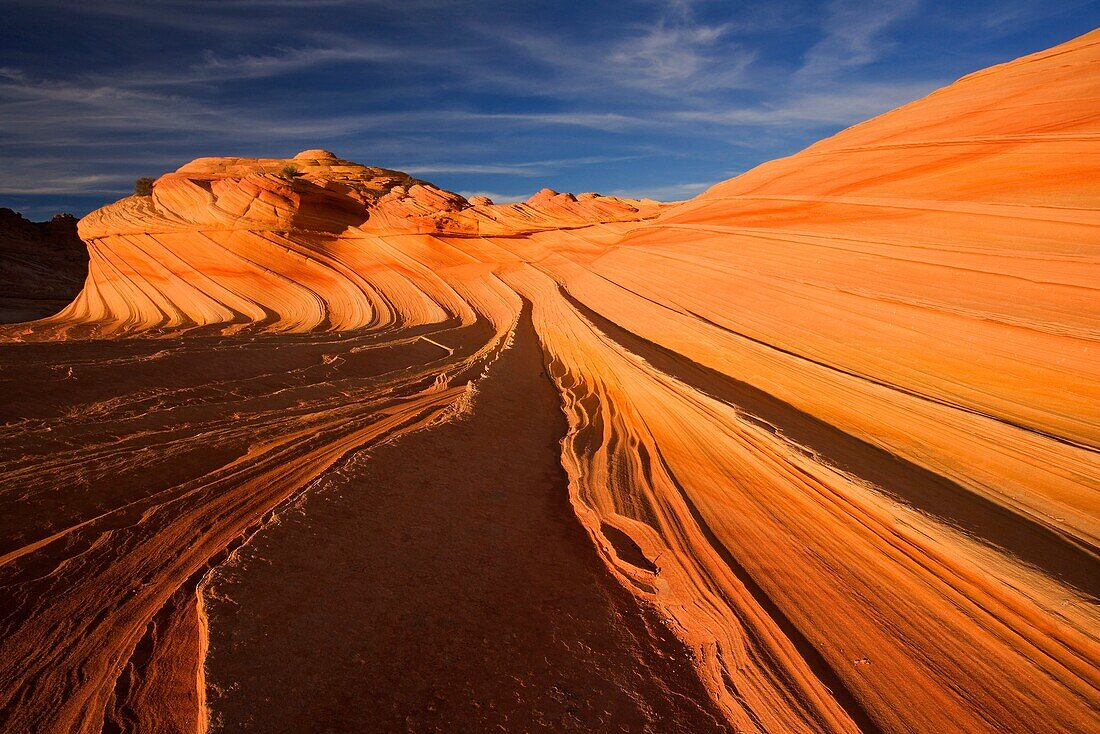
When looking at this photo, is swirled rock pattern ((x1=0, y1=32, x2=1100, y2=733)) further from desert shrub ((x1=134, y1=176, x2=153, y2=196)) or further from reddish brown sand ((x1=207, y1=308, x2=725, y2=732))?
desert shrub ((x1=134, y1=176, x2=153, y2=196))

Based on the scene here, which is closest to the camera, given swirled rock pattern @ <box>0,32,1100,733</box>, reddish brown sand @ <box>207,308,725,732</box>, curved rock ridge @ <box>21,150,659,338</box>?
reddish brown sand @ <box>207,308,725,732</box>

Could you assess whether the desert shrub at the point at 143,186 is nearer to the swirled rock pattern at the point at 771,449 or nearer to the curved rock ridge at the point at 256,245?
the curved rock ridge at the point at 256,245

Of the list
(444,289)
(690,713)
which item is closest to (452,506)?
(690,713)

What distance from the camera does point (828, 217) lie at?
9.08 metres

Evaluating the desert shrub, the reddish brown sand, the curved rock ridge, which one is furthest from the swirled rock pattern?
the desert shrub

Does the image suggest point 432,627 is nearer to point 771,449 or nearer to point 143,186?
point 771,449

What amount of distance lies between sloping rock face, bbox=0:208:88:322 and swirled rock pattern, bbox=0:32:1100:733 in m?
29.1

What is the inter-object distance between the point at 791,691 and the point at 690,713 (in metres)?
0.50

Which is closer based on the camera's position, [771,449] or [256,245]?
[771,449]

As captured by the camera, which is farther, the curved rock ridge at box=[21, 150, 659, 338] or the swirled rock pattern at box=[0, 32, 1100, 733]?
the curved rock ridge at box=[21, 150, 659, 338]

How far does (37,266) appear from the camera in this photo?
36.8 metres

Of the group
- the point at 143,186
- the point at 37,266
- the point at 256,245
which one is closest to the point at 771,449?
the point at 256,245

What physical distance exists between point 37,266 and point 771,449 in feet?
168

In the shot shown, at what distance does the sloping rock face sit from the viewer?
93.5 feet
